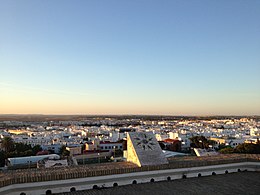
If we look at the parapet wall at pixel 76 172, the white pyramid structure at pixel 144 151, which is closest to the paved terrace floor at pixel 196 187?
the parapet wall at pixel 76 172

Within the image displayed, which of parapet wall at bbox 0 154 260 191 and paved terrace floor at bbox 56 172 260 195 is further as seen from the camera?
paved terrace floor at bbox 56 172 260 195

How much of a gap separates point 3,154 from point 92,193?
80.5ft

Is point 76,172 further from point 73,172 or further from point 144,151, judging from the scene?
point 144,151

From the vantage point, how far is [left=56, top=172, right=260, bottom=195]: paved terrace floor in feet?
25.9

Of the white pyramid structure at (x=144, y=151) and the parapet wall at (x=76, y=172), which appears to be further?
the white pyramid structure at (x=144, y=151)

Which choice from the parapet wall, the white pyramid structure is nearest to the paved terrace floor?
the parapet wall

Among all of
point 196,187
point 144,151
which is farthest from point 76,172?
point 196,187

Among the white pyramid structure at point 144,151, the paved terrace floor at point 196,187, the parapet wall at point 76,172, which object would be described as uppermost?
the white pyramid structure at point 144,151

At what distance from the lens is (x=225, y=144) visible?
40.8 metres

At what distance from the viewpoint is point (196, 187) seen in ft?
27.7

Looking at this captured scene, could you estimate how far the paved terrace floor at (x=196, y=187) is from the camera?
25.9 ft

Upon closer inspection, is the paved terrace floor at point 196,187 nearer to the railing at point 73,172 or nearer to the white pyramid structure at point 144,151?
the railing at point 73,172

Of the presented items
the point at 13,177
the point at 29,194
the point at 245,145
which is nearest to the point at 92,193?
the point at 29,194

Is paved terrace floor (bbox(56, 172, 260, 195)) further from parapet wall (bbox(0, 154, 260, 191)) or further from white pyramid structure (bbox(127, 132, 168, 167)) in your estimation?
white pyramid structure (bbox(127, 132, 168, 167))
